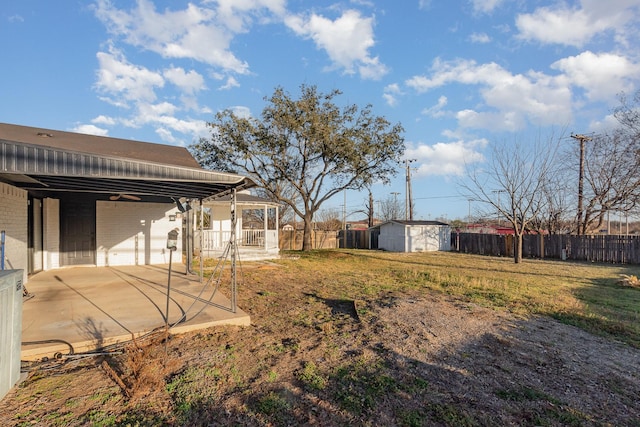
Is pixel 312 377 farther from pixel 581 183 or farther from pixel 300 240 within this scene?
pixel 581 183

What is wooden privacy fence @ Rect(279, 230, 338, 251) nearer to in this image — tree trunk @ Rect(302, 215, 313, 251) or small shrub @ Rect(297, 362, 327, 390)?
tree trunk @ Rect(302, 215, 313, 251)

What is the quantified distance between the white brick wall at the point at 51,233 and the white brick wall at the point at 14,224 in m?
1.73

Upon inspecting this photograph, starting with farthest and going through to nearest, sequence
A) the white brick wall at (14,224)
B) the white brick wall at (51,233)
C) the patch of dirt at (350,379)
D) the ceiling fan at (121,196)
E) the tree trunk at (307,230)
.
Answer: the tree trunk at (307,230) → the ceiling fan at (121,196) → the white brick wall at (51,233) → the white brick wall at (14,224) → the patch of dirt at (350,379)

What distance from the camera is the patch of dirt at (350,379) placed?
2.80m

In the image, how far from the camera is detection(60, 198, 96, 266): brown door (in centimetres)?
989

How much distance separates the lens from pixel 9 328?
297 cm

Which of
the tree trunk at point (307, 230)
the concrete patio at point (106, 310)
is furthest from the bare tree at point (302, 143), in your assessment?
the concrete patio at point (106, 310)

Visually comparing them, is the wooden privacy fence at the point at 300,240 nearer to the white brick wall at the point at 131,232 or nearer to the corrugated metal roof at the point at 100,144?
the corrugated metal roof at the point at 100,144

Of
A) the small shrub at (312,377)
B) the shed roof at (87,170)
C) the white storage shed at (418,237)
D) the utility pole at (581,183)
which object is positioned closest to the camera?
the small shrub at (312,377)

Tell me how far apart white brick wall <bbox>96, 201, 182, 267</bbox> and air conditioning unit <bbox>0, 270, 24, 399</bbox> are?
7.98m

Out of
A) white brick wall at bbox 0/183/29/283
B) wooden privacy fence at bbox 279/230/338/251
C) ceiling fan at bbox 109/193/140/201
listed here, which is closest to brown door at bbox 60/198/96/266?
ceiling fan at bbox 109/193/140/201

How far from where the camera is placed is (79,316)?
5062 millimetres

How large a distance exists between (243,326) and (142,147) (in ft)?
30.0

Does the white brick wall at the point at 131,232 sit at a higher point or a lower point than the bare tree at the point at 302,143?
lower
